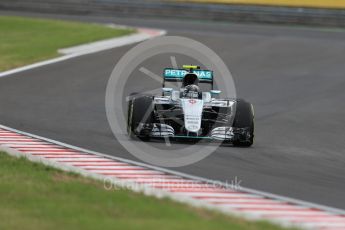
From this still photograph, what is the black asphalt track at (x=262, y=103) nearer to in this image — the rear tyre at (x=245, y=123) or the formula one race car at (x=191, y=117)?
the rear tyre at (x=245, y=123)

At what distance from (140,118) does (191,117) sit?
0.94 metres

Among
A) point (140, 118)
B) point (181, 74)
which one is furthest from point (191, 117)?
point (181, 74)

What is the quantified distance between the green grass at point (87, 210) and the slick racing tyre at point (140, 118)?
4.23m

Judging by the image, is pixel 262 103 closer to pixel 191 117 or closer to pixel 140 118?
pixel 191 117

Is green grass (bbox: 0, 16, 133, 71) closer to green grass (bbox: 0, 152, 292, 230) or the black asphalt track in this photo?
the black asphalt track

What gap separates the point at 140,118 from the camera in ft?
53.5

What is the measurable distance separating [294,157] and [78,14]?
29.8m

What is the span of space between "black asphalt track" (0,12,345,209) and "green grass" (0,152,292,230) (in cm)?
211

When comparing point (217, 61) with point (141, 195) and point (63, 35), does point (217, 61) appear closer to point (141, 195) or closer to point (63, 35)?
point (63, 35)

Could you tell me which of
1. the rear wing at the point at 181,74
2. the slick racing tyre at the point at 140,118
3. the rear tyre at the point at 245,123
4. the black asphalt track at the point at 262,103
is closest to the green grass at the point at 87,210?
the black asphalt track at the point at 262,103

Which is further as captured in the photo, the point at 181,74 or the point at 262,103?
the point at 262,103

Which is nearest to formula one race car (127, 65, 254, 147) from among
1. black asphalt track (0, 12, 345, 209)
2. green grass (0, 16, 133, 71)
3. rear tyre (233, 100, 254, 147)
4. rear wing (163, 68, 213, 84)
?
rear tyre (233, 100, 254, 147)

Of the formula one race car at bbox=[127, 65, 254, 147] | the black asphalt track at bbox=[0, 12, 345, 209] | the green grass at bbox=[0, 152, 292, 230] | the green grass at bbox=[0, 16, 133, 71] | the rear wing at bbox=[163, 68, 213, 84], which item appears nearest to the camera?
the green grass at bbox=[0, 152, 292, 230]

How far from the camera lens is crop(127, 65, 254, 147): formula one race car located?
53.0 feet
